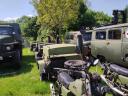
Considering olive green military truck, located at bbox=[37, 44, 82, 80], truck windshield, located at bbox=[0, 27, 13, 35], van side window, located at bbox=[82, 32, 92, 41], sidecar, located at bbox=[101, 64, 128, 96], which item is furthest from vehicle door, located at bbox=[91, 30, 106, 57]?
sidecar, located at bbox=[101, 64, 128, 96]

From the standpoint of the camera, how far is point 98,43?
14203mm

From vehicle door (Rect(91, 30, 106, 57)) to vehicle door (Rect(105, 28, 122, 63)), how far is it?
20.1 inches

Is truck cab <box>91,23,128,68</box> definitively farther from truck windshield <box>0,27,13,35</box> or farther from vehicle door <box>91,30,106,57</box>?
truck windshield <box>0,27,13,35</box>

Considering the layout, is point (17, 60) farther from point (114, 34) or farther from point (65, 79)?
point (65, 79)

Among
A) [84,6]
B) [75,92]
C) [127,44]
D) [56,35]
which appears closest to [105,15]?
[84,6]

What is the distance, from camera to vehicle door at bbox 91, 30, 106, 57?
1360cm

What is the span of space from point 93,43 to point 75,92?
8.98m

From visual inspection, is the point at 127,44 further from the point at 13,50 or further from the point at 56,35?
the point at 56,35

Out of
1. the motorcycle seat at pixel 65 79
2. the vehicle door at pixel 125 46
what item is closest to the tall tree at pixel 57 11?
the vehicle door at pixel 125 46

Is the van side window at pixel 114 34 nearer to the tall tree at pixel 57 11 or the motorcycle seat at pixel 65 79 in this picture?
the motorcycle seat at pixel 65 79

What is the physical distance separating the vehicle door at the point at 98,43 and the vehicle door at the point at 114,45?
1.67 feet

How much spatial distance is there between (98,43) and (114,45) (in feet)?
6.24

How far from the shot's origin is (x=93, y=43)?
1493 cm

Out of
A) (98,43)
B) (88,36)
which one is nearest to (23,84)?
(98,43)
